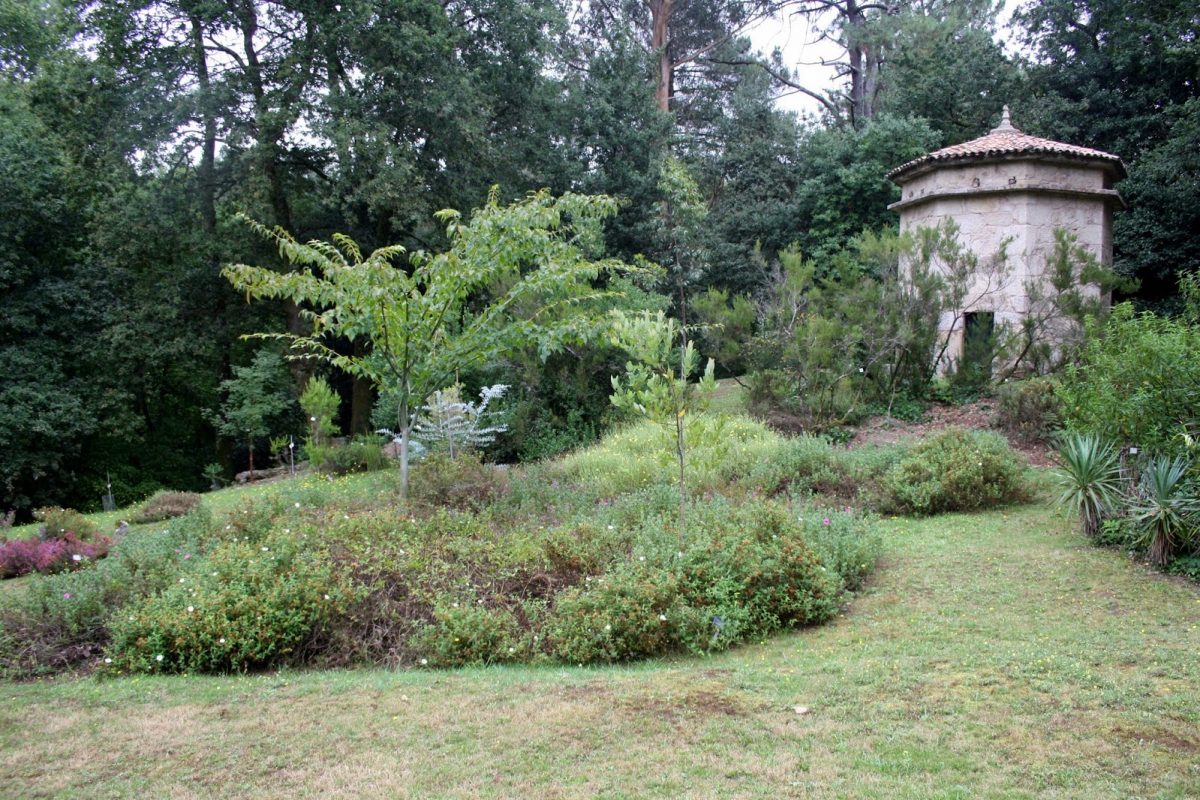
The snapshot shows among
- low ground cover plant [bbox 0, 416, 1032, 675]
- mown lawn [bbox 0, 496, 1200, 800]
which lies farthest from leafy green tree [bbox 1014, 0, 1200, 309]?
mown lawn [bbox 0, 496, 1200, 800]

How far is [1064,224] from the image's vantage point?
17516 millimetres

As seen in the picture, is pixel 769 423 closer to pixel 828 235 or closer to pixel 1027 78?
pixel 828 235

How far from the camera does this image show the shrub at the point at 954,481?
919cm

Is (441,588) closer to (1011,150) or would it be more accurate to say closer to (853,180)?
(1011,150)

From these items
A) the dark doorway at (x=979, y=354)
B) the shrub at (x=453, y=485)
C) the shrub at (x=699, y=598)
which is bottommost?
the shrub at (x=699, y=598)

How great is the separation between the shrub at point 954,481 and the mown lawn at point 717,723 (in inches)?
118

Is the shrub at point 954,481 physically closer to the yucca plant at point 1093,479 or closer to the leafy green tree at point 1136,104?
the yucca plant at point 1093,479

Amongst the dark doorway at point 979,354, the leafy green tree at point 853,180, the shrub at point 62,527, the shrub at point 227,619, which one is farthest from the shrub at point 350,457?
the leafy green tree at point 853,180

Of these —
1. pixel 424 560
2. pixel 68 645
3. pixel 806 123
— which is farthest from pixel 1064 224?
pixel 68 645

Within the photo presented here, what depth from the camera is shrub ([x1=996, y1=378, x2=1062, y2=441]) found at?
1190 centimetres

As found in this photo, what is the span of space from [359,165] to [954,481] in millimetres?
13534

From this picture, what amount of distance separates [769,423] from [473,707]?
970 cm

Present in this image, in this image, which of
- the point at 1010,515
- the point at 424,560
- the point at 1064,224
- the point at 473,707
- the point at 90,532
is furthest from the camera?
the point at 1064,224

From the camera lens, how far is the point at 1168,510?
Result: 6820 millimetres
